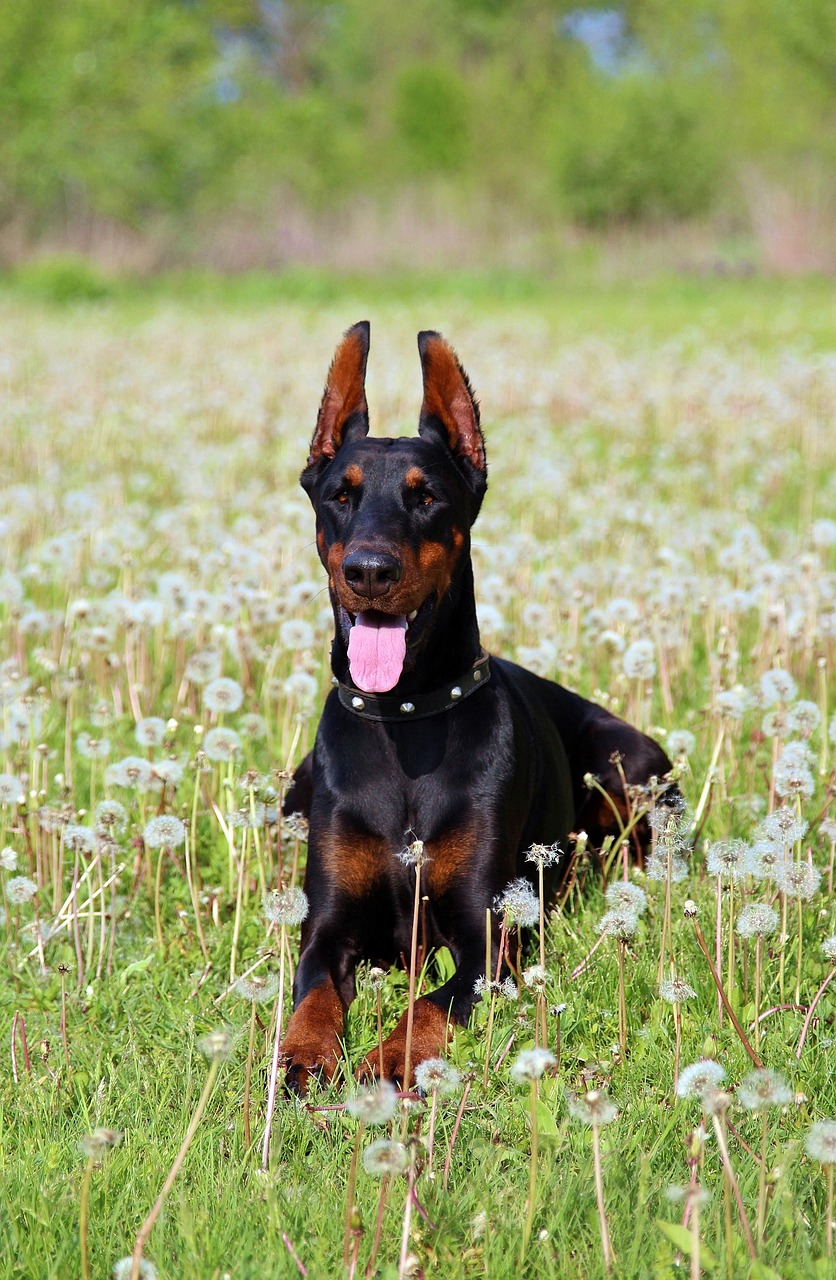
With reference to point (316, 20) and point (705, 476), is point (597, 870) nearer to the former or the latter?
point (705, 476)

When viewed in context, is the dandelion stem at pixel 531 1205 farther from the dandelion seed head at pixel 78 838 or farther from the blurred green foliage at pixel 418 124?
the blurred green foliage at pixel 418 124

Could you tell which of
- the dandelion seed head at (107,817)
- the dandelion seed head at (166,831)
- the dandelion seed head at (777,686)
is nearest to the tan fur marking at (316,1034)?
the dandelion seed head at (166,831)

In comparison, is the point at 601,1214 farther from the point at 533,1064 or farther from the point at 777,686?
the point at 777,686

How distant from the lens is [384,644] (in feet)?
11.2

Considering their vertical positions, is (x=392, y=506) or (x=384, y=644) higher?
(x=392, y=506)

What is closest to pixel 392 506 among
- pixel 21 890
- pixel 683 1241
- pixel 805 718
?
pixel 21 890

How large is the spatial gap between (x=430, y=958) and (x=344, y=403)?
1.52m

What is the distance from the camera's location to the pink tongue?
340 centimetres

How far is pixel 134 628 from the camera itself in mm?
5211

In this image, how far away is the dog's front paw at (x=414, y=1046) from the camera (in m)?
2.98

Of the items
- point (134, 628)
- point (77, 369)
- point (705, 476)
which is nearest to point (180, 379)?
point (77, 369)

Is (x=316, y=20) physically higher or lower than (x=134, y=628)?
higher

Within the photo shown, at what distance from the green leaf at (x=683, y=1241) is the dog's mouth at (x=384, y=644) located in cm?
147

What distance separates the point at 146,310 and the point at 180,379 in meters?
11.0
